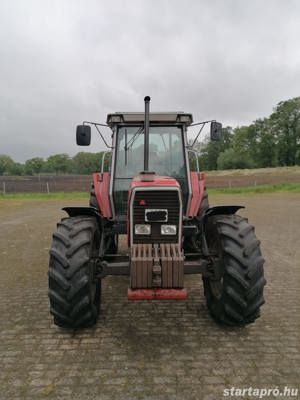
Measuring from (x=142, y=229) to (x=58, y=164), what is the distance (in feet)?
328

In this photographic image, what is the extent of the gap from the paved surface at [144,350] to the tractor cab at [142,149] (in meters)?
1.52

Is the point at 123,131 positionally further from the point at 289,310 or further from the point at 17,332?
the point at 289,310

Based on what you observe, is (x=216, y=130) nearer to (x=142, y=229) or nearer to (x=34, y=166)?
(x=142, y=229)

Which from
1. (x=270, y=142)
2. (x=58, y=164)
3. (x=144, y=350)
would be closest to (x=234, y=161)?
(x=270, y=142)

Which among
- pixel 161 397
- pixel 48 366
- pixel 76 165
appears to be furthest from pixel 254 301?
pixel 76 165

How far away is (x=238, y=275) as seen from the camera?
2.83 metres

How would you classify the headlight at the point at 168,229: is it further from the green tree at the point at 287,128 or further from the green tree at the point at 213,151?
the green tree at the point at 213,151

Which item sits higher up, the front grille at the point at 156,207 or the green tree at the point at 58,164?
the green tree at the point at 58,164

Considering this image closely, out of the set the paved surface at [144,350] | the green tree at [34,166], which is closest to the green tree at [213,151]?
the green tree at [34,166]

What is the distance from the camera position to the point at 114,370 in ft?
8.24

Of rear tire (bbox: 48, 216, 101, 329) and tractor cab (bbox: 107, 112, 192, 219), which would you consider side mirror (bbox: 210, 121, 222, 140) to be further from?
rear tire (bbox: 48, 216, 101, 329)

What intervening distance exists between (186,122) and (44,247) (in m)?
4.49

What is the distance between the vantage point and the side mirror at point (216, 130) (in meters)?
4.18

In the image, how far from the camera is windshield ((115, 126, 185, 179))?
168 inches
